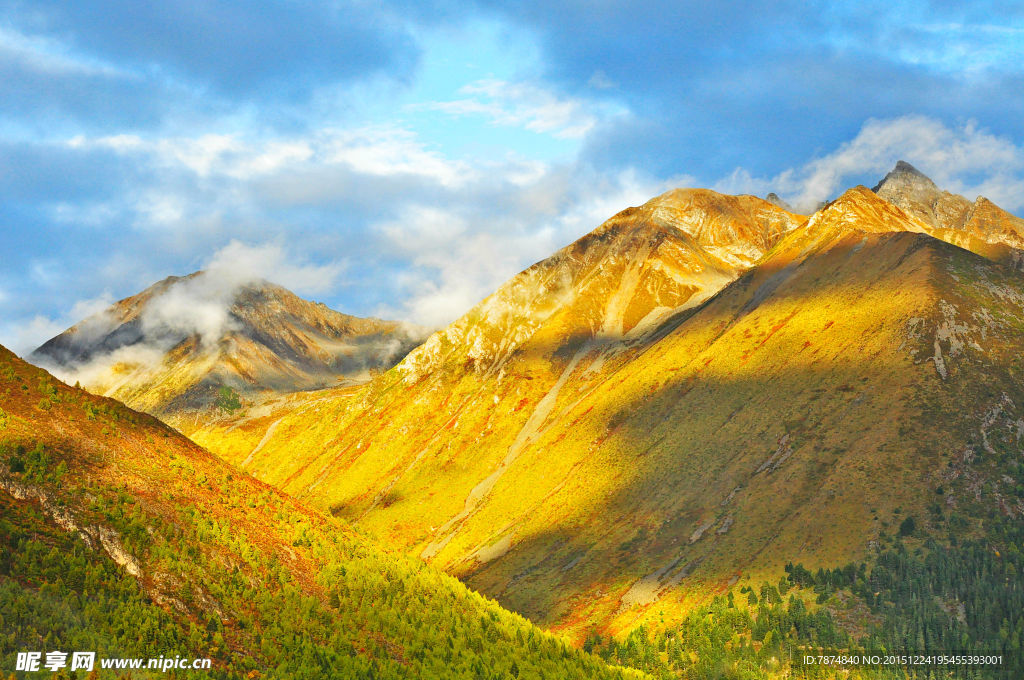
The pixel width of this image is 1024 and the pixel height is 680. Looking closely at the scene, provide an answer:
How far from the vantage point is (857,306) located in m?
148

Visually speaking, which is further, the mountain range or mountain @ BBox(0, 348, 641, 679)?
the mountain range

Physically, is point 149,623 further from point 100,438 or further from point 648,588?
point 648,588

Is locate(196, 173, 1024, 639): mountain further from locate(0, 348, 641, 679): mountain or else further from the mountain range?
locate(0, 348, 641, 679): mountain

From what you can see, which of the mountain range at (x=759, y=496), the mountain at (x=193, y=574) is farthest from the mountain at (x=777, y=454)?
the mountain at (x=193, y=574)

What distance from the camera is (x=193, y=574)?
41.8 m

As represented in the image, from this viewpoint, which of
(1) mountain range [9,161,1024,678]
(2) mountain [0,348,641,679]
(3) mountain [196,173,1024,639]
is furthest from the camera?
(3) mountain [196,173,1024,639]

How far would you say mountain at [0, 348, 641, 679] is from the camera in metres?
35.6

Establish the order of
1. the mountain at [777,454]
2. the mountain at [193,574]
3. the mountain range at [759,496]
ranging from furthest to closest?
the mountain at [777,454] < the mountain range at [759,496] < the mountain at [193,574]

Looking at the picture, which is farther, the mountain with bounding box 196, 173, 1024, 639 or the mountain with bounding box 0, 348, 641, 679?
the mountain with bounding box 196, 173, 1024, 639

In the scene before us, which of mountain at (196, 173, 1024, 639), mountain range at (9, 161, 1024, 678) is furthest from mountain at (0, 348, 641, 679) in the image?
mountain at (196, 173, 1024, 639)

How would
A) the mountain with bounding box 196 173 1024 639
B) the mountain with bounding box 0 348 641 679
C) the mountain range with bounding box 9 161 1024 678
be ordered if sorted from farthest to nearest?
1. the mountain with bounding box 196 173 1024 639
2. the mountain range with bounding box 9 161 1024 678
3. the mountain with bounding box 0 348 641 679

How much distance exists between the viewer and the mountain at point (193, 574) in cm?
3562

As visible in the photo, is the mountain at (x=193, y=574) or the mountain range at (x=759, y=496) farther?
the mountain range at (x=759, y=496)

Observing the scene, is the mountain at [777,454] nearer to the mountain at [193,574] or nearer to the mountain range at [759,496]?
the mountain range at [759,496]
